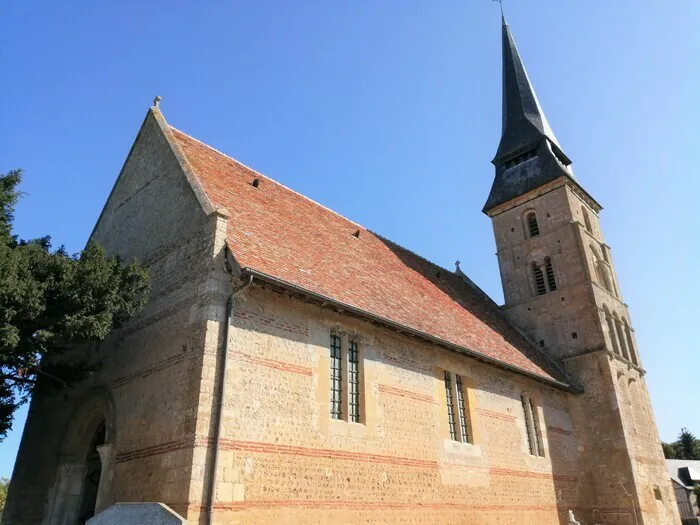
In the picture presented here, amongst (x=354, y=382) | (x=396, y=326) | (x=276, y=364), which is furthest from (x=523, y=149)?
(x=276, y=364)

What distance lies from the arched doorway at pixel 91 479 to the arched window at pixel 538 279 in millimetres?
17032

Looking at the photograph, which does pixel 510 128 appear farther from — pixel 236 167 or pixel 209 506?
pixel 209 506

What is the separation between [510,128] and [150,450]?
2245cm

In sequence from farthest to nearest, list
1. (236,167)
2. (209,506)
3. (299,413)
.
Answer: (236,167)
(299,413)
(209,506)

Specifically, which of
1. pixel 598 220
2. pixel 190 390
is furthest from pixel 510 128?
pixel 190 390

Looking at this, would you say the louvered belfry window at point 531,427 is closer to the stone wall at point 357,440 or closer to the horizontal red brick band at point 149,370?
the stone wall at point 357,440

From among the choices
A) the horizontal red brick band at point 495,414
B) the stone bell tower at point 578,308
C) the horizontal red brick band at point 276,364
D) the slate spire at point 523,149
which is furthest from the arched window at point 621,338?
the horizontal red brick band at point 276,364

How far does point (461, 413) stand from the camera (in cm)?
1390

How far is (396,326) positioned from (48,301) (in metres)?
7.29

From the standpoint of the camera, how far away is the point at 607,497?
17.1 m

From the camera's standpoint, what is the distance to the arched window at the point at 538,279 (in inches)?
860

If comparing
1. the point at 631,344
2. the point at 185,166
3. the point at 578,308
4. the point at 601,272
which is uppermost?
the point at 601,272

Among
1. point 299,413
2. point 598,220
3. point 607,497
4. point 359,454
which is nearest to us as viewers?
point 299,413

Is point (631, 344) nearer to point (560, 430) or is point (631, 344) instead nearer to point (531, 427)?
point (560, 430)
